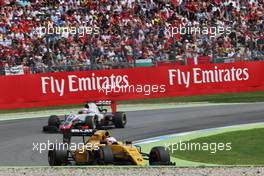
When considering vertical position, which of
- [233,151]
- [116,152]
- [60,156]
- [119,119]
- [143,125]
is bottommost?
[143,125]

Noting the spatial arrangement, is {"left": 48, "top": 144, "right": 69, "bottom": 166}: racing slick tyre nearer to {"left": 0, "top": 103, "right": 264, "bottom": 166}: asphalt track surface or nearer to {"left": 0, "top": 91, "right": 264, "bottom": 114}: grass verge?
{"left": 0, "top": 103, "right": 264, "bottom": 166}: asphalt track surface

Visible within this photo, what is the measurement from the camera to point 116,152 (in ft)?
40.5

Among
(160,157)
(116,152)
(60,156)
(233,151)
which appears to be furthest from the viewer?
(233,151)

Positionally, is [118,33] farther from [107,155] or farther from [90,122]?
[107,155]

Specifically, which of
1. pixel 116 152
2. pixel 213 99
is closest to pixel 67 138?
pixel 116 152

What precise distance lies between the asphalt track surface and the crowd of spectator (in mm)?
2377

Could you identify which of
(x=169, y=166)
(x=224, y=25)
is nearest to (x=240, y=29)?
(x=224, y=25)

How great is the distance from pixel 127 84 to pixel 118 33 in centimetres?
270

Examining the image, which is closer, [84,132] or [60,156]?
[60,156]

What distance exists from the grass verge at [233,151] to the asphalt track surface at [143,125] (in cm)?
187

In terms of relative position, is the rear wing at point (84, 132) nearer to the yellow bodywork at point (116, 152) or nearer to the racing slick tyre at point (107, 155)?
the yellow bodywork at point (116, 152)

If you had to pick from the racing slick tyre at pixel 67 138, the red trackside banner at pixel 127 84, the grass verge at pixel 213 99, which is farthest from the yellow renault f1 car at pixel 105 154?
the grass verge at pixel 213 99

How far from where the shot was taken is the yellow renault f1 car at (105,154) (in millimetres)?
12023

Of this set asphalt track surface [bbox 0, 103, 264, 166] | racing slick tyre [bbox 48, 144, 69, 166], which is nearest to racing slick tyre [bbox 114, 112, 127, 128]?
asphalt track surface [bbox 0, 103, 264, 166]
